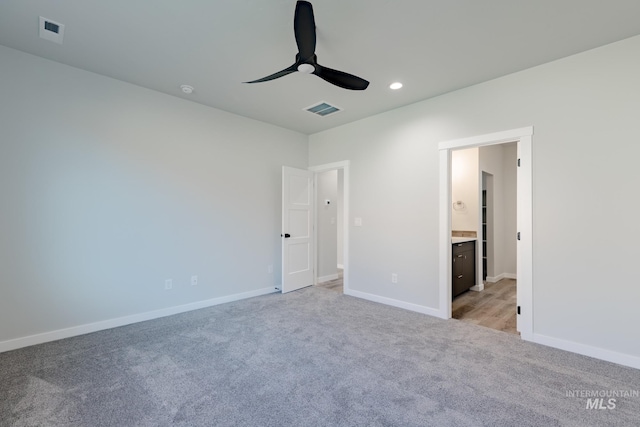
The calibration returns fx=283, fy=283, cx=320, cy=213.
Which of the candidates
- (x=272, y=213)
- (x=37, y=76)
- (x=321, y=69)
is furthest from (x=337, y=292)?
(x=37, y=76)

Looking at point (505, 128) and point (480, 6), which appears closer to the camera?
point (480, 6)

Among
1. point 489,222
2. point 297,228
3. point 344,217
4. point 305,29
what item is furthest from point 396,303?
point 305,29

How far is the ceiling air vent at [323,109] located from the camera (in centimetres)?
388

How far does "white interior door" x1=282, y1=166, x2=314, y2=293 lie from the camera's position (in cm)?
460

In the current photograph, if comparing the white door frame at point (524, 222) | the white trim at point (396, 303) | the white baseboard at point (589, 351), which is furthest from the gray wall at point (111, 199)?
the white baseboard at point (589, 351)

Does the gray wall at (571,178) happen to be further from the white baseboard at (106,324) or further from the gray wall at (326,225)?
the white baseboard at (106,324)

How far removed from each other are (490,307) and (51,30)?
222 inches

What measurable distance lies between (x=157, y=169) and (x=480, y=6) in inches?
143

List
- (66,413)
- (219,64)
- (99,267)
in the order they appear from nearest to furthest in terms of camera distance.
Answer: (66,413) → (219,64) → (99,267)

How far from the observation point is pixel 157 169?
3500 mm

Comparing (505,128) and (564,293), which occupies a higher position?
(505,128)

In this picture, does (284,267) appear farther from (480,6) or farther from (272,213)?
(480,6)

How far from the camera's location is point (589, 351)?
8.28 feet

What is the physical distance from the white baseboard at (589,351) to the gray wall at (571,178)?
1.1 inches
